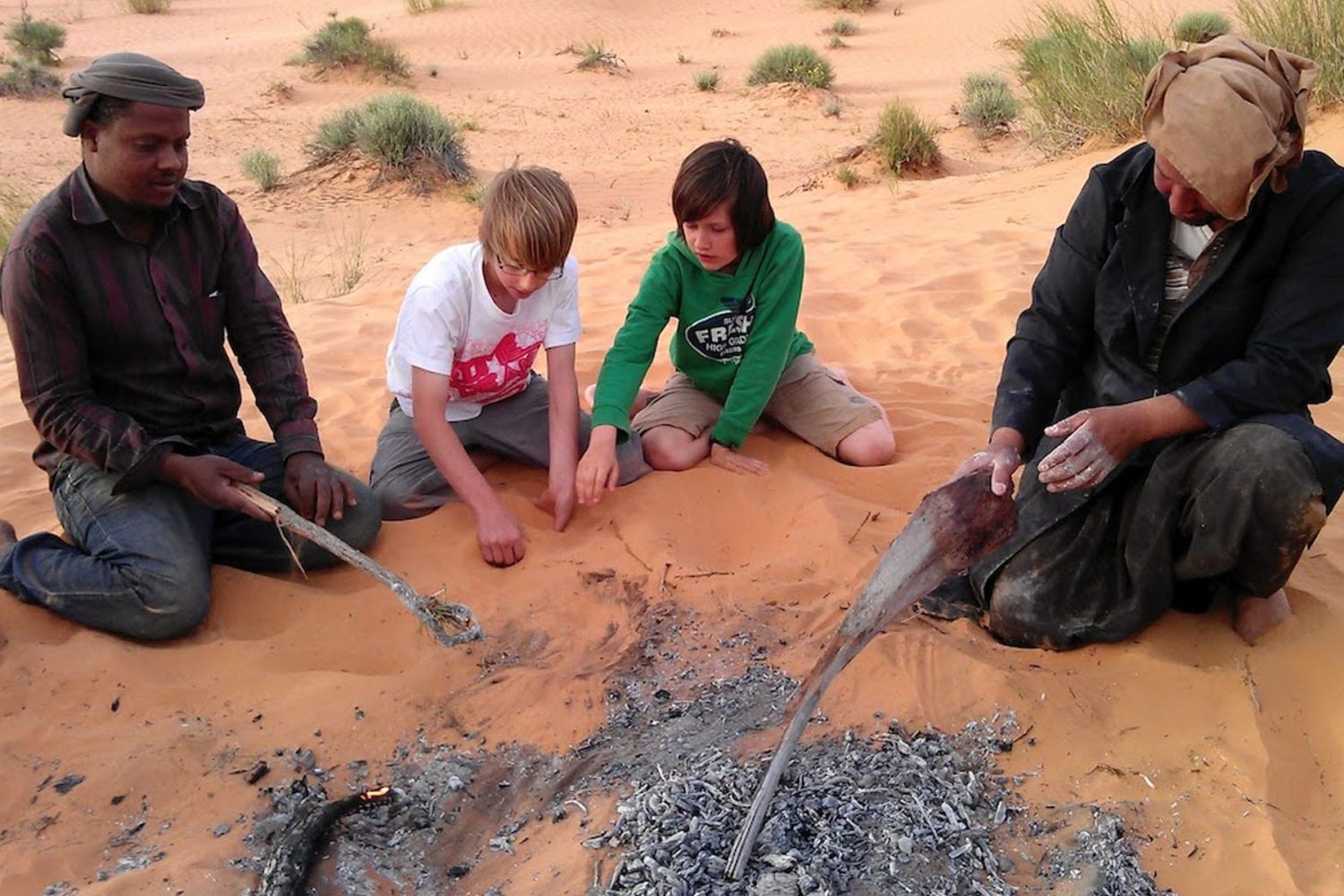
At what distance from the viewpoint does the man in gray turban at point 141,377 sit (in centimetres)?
270

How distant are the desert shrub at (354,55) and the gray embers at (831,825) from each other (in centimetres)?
1344

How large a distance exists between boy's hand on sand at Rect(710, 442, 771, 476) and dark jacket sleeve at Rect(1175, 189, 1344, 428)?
1428mm

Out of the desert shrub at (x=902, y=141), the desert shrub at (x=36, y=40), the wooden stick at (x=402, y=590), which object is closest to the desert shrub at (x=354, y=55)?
the desert shrub at (x=36, y=40)

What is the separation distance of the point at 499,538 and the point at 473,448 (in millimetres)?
621

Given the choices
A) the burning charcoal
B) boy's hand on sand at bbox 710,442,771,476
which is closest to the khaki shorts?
boy's hand on sand at bbox 710,442,771,476

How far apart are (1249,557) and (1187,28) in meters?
12.8

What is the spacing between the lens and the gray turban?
259cm

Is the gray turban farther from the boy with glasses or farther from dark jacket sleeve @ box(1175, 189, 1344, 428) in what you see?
dark jacket sleeve @ box(1175, 189, 1344, 428)

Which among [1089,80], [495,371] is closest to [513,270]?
[495,371]

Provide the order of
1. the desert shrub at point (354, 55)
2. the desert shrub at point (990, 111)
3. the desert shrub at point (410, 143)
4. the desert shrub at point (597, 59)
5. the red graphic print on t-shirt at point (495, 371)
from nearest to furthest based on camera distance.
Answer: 1. the red graphic print on t-shirt at point (495, 371)
2. the desert shrub at point (410, 143)
3. the desert shrub at point (990, 111)
4. the desert shrub at point (354, 55)
5. the desert shrub at point (597, 59)

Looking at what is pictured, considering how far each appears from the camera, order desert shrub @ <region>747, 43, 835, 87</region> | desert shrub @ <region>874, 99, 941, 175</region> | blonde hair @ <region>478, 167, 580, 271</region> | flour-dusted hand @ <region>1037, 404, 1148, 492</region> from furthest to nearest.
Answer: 1. desert shrub @ <region>747, 43, 835, 87</region>
2. desert shrub @ <region>874, 99, 941, 175</region>
3. blonde hair @ <region>478, 167, 580, 271</region>
4. flour-dusted hand @ <region>1037, 404, 1148, 492</region>

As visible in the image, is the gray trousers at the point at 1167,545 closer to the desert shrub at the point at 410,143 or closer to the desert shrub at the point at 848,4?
the desert shrub at the point at 410,143

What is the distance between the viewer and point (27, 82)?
40.2 ft

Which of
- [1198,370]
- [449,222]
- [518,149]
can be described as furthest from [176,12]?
[1198,370]
